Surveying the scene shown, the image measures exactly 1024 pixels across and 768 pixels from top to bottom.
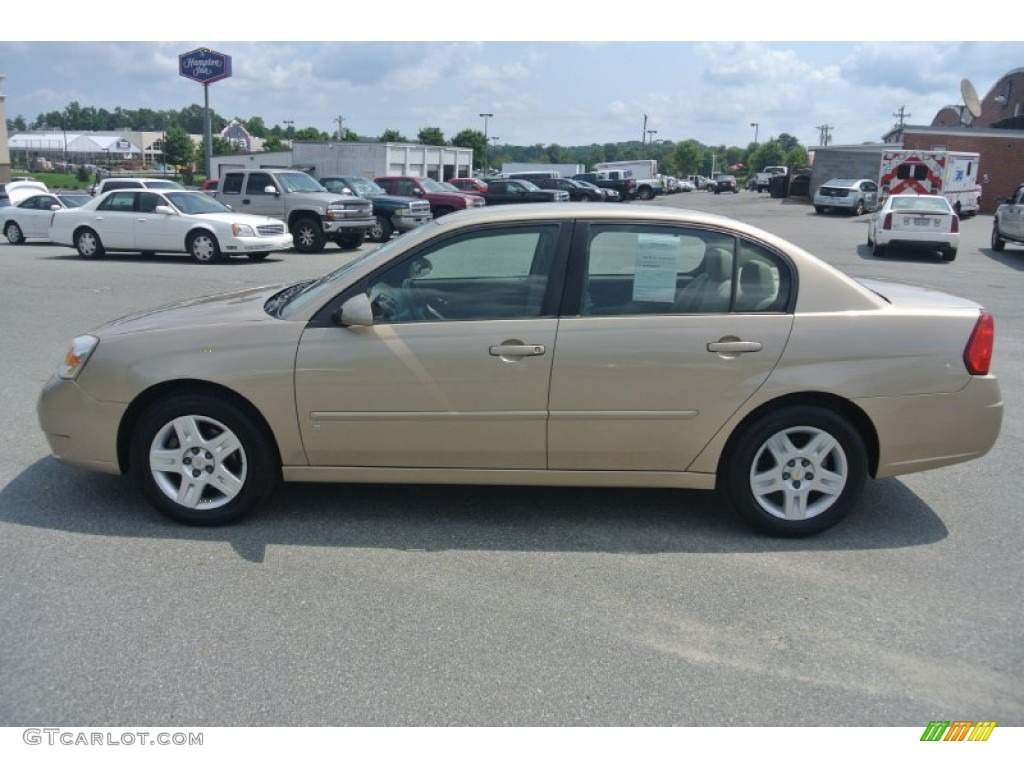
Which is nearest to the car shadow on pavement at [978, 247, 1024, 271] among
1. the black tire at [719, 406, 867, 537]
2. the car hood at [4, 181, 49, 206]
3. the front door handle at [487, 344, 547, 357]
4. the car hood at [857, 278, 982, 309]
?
the car hood at [857, 278, 982, 309]

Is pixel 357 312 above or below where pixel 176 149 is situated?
below

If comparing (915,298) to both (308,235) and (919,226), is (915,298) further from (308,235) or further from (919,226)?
(919,226)

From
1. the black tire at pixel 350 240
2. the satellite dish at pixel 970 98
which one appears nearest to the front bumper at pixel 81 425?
the black tire at pixel 350 240

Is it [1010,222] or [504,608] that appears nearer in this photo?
[504,608]

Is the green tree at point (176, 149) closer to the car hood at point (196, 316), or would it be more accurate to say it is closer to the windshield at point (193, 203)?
the windshield at point (193, 203)

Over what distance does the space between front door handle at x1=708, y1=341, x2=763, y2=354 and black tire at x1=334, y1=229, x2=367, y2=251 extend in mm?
17128

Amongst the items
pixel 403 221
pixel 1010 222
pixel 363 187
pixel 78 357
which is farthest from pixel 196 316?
pixel 1010 222

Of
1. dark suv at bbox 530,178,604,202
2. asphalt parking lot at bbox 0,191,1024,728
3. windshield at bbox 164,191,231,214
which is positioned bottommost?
asphalt parking lot at bbox 0,191,1024,728

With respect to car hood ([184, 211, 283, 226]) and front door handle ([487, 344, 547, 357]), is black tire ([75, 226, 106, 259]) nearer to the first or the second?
car hood ([184, 211, 283, 226])

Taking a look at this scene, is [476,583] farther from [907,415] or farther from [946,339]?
[946,339]

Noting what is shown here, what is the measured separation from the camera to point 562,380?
4.25 m

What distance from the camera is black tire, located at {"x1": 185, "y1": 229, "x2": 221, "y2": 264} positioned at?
1744cm

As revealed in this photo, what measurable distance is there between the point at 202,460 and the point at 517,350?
1.71 meters

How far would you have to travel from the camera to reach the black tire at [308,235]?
2003 centimetres
